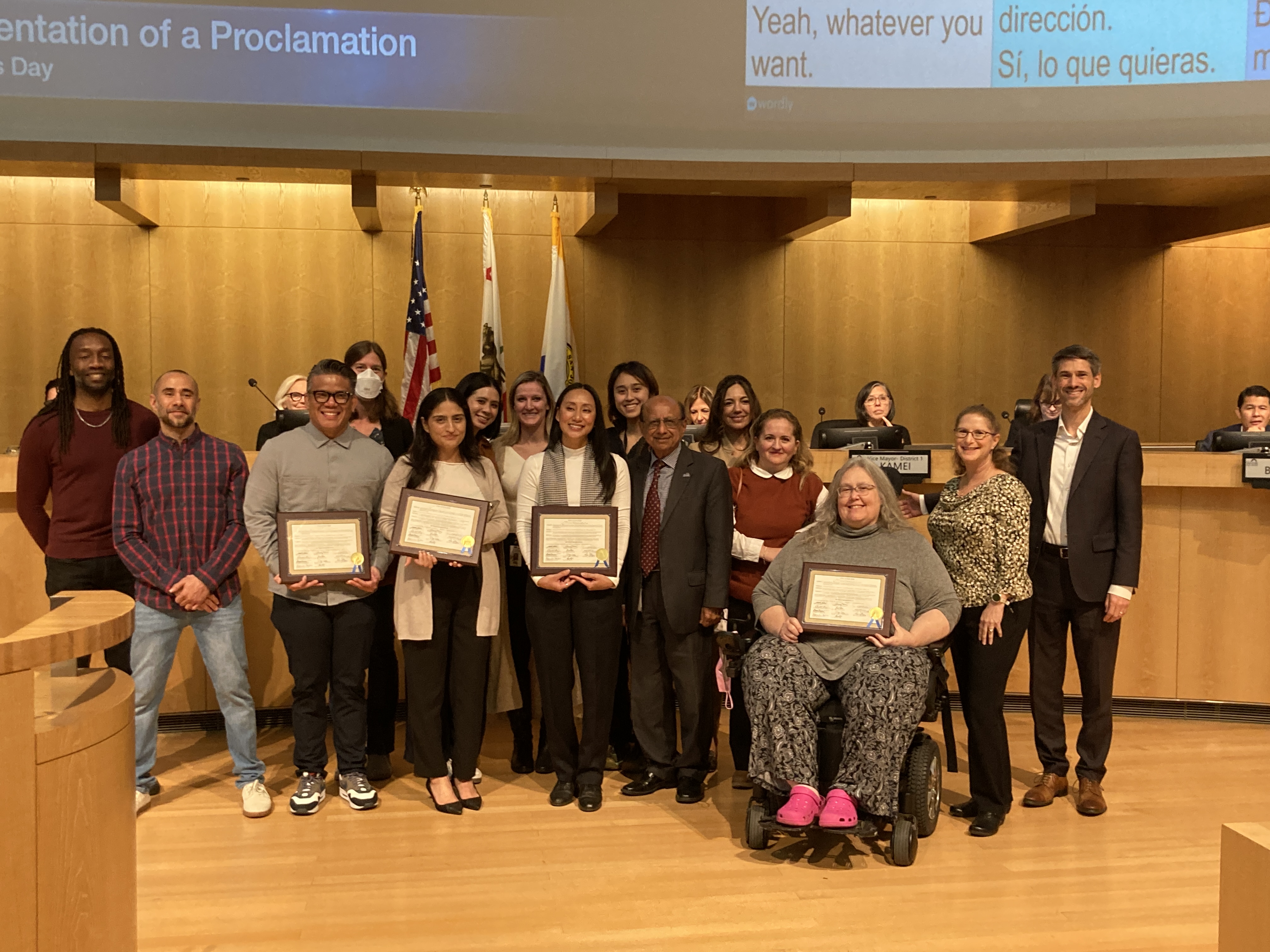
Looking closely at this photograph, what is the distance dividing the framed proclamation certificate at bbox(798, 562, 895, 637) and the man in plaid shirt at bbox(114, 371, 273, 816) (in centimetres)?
201

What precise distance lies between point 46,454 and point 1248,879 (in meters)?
3.92

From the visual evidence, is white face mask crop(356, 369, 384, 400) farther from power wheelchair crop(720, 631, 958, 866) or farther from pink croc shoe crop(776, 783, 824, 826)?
pink croc shoe crop(776, 783, 824, 826)

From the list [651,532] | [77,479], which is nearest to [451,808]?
[651,532]

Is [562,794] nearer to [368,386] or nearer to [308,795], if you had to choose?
[308,795]

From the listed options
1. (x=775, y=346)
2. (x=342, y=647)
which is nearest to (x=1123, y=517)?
(x=342, y=647)

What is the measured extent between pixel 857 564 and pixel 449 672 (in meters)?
1.53

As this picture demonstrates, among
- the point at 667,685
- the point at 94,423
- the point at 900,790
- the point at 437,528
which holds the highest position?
the point at 94,423

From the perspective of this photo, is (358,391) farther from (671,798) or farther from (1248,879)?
(1248,879)

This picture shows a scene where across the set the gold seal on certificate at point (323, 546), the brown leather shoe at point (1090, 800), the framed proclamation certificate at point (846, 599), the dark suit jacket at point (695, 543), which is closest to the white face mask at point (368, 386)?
the gold seal on certificate at point (323, 546)

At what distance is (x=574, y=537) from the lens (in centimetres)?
389

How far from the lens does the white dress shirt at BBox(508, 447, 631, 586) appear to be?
157 inches

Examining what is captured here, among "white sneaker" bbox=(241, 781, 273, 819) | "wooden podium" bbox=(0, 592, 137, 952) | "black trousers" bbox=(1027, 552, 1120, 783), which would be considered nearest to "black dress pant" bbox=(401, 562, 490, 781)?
"white sneaker" bbox=(241, 781, 273, 819)

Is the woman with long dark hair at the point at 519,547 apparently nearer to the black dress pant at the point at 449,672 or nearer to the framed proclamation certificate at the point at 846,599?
the black dress pant at the point at 449,672

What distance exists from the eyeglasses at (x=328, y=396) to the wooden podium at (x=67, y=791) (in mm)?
1574
